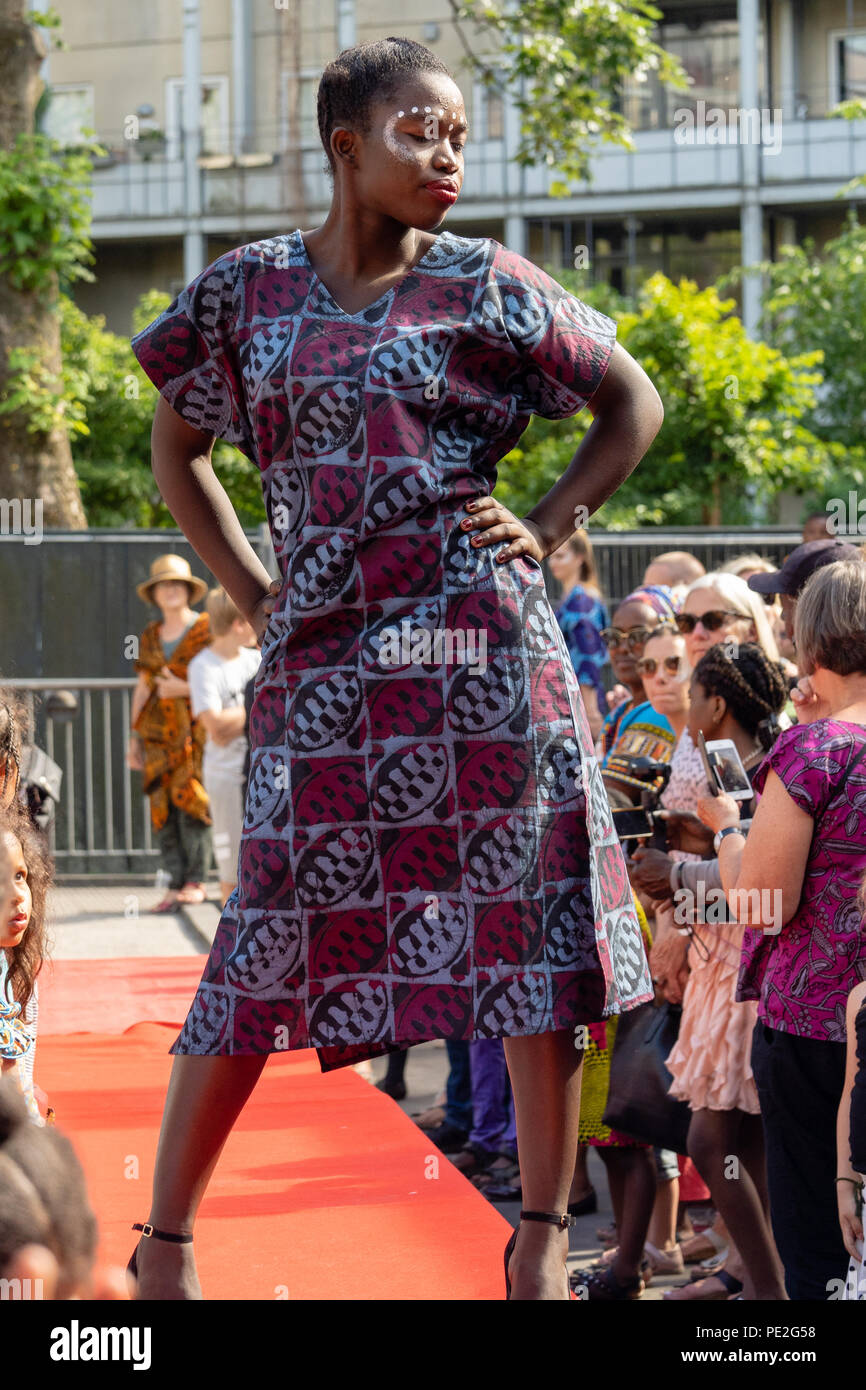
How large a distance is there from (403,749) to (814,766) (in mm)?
1026

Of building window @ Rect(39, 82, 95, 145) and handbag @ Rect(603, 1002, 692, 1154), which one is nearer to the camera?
handbag @ Rect(603, 1002, 692, 1154)

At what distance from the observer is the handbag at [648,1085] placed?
13.0 ft

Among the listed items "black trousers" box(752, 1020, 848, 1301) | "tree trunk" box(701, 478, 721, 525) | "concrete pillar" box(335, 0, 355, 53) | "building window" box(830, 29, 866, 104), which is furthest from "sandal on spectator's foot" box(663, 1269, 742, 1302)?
"building window" box(830, 29, 866, 104)

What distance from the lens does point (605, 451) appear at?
2.45 meters

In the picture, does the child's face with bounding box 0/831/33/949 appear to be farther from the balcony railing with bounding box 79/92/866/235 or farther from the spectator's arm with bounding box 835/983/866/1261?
the balcony railing with bounding box 79/92/866/235

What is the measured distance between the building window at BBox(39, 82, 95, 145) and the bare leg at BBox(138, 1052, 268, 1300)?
28.4 m

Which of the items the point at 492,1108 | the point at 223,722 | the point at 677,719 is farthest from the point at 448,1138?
the point at 223,722

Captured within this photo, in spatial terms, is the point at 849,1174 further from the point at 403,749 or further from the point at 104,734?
the point at 104,734

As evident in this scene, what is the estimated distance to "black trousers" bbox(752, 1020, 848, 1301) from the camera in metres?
3.06

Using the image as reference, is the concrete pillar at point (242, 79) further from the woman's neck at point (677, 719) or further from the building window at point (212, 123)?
the woman's neck at point (677, 719)

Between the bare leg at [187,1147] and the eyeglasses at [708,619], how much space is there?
2533 millimetres

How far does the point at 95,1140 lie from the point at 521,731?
6.92 ft

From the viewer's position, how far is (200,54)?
28016mm

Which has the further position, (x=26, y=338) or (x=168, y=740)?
(x=26, y=338)
